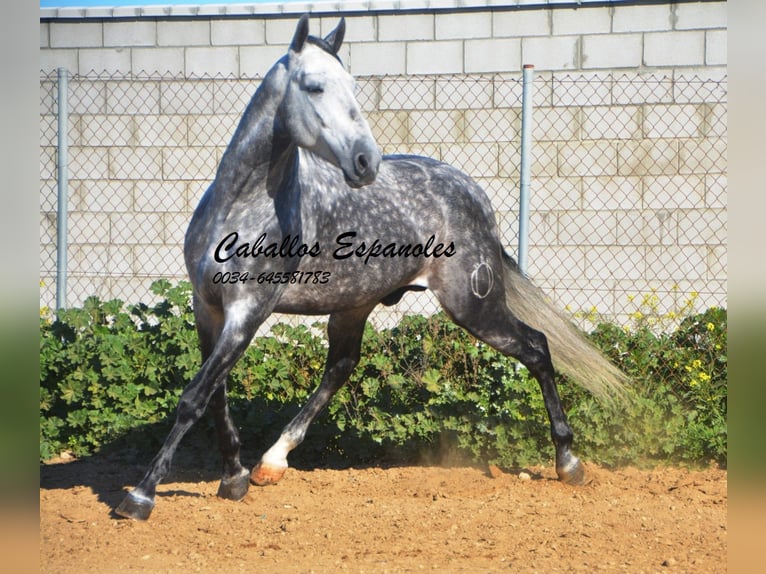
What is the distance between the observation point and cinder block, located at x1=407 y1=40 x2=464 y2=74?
24.2ft

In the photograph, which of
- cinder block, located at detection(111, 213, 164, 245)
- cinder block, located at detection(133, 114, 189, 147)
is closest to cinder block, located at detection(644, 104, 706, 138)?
cinder block, located at detection(133, 114, 189, 147)

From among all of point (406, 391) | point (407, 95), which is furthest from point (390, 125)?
point (406, 391)

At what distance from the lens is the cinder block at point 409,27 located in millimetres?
7395

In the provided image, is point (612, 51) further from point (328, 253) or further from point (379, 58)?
point (328, 253)

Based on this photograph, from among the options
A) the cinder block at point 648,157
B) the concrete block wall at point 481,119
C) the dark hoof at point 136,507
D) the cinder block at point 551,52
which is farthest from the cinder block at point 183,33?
the dark hoof at point 136,507

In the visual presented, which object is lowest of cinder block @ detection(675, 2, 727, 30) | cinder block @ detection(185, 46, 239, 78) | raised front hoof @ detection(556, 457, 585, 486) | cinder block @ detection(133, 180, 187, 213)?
raised front hoof @ detection(556, 457, 585, 486)

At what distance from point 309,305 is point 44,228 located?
4.64 meters

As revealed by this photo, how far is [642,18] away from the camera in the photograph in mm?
7148

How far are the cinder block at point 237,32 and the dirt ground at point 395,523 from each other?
3.92 meters

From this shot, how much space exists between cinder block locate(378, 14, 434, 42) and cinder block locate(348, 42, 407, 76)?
0.09 metres

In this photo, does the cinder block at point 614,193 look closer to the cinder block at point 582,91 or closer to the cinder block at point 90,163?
the cinder block at point 582,91

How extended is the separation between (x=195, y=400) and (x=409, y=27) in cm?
464

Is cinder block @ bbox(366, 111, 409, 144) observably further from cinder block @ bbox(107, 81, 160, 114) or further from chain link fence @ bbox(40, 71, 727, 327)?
cinder block @ bbox(107, 81, 160, 114)
